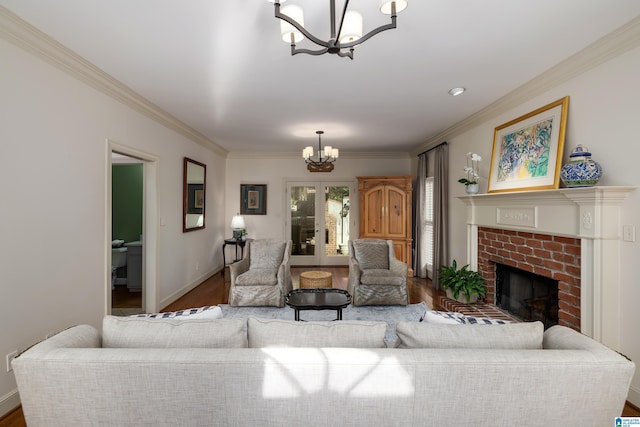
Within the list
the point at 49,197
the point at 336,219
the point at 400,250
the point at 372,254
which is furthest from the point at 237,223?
the point at 49,197

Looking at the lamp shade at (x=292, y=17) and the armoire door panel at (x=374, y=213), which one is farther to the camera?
the armoire door panel at (x=374, y=213)

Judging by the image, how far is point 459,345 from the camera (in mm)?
1371

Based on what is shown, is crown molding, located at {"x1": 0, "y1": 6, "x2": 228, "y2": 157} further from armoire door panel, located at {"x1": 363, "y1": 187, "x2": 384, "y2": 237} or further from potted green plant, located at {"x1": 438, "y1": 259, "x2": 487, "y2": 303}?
potted green plant, located at {"x1": 438, "y1": 259, "x2": 487, "y2": 303}

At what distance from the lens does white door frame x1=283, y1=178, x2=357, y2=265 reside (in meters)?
6.73

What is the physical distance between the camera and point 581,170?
2266 millimetres

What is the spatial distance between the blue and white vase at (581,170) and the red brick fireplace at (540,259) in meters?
0.49

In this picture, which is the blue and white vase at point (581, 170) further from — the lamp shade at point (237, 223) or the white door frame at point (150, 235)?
the lamp shade at point (237, 223)

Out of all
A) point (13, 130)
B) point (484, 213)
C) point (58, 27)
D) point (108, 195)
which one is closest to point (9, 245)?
point (13, 130)

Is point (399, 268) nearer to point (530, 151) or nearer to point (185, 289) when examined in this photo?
point (530, 151)

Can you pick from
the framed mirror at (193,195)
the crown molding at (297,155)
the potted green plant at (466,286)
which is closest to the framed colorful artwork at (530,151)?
the potted green plant at (466,286)

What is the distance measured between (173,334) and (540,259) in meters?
3.09

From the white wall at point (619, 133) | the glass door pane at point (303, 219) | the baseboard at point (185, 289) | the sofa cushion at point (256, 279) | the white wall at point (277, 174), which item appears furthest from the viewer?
the glass door pane at point (303, 219)

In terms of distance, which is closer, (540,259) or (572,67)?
(572,67)

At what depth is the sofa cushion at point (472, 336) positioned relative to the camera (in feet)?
4.51
